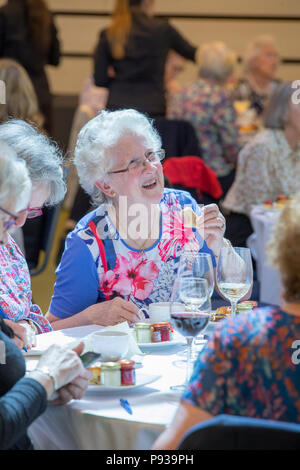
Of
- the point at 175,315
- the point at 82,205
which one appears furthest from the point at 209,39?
the point at 175,315

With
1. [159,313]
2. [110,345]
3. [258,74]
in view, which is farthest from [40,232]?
[258,74]

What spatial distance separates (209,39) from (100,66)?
3.16 metres

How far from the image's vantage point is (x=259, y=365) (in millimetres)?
1261

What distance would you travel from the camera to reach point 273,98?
477 cm

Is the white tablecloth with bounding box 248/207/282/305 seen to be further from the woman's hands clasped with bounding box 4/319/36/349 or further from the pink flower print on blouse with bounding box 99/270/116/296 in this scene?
the woman's hands clasped with bounding box 4/319/36/349

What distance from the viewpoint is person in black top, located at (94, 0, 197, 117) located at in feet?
19.4

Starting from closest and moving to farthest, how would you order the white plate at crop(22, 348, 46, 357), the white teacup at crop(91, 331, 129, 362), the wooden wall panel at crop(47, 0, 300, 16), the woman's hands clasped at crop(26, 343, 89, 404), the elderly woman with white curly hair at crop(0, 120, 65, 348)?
the woman's hands clasped at crop(26, 343, 89, 404)
the white teacup at crop(91, 331, 129, 362)
the white plate at crop(22, 348, 46, 357)
the elderly woman with white curly hair at crop(0, 120, 65, 348)
the wooden wall panel at crop(47, 0, 300, 16)

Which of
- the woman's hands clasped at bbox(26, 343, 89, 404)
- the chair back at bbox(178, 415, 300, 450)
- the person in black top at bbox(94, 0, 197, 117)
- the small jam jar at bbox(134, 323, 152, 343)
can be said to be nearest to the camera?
the chair back at bbox(178, 415, 300, 450)

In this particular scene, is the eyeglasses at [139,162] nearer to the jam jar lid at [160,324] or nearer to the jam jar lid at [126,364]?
the jam jar lid at [160,324]

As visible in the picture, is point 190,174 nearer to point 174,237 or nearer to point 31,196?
point 174,237

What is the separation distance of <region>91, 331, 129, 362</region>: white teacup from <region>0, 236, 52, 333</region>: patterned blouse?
49 cm

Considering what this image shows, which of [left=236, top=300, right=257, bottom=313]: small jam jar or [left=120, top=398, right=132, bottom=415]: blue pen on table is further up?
[left=120, top=398, right=132, bottom=415]: blue pen on table

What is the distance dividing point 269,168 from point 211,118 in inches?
55.2

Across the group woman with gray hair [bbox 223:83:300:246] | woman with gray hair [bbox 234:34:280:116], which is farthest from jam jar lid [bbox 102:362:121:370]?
woman with gray hair [bbox 234:34:280:116]
